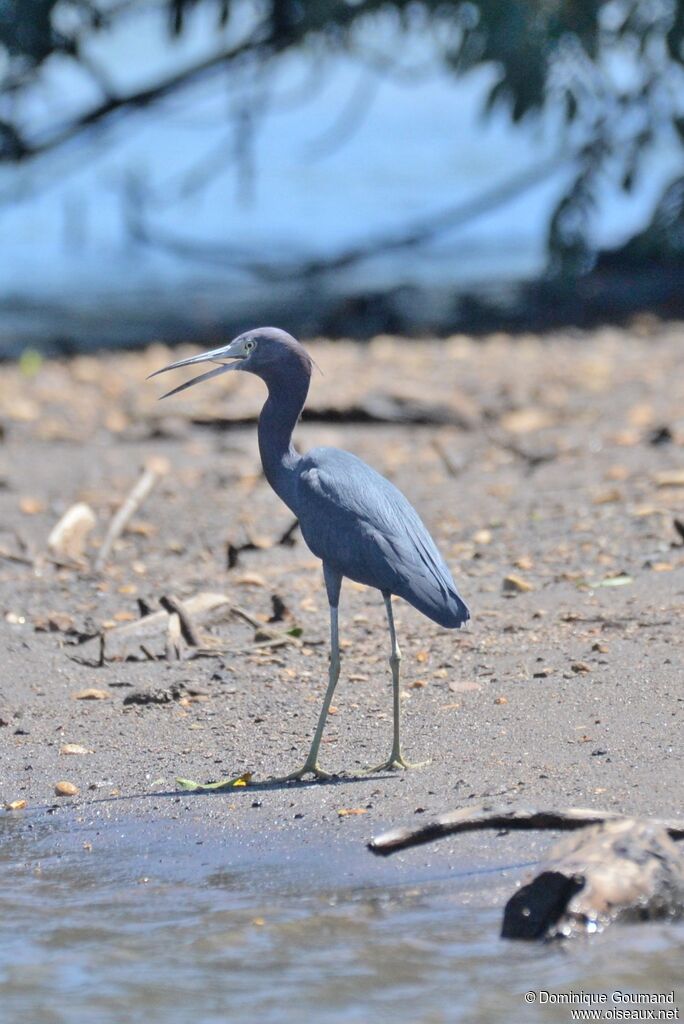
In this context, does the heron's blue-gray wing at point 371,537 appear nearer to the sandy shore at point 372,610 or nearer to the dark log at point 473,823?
the sandy shore at point 372,610

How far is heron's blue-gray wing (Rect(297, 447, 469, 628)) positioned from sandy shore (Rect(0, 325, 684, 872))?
0.48 metres

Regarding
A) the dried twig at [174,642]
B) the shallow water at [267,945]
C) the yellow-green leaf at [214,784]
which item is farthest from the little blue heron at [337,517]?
the dried twig at [174,642]

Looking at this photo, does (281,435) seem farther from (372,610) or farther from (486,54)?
(486,54)

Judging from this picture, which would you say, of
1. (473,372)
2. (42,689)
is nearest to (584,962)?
(42,689)

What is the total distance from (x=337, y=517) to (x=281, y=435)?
0.34 meters

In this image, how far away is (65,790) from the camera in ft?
15.6

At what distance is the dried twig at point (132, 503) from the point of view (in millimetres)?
7156

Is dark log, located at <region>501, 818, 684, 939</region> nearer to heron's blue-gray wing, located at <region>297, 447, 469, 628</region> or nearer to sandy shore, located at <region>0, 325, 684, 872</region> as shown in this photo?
sandy shore, located at <region>0, 325, 684, 872</region>

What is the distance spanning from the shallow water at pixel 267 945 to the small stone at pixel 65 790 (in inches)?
14.6

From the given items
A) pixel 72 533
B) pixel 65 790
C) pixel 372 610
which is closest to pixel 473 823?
pixel 65 790

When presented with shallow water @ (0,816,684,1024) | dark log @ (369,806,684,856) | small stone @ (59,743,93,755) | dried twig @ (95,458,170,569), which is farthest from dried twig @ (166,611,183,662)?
dark log @ (369,806,684,856)

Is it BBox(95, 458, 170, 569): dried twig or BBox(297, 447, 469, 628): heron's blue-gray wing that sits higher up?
BBox(297, 447, 469, 628): heron's blue-gray wing

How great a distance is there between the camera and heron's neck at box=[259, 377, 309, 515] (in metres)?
4.93

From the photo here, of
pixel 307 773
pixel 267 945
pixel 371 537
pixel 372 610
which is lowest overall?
pixel 267 945
